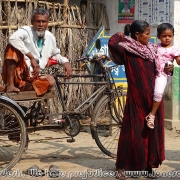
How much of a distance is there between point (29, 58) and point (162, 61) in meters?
1.39

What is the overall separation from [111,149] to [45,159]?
0.93 metres

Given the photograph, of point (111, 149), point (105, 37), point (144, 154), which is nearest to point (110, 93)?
point (111, 149)

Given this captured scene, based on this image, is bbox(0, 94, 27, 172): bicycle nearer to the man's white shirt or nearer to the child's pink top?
the man's white shirt

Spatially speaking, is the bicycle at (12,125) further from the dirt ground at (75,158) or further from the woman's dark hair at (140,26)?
the woman's dark hair at (140,26)

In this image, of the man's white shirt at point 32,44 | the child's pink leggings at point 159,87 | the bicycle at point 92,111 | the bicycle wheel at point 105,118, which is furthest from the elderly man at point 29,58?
the child's pink leggings at point 159,87

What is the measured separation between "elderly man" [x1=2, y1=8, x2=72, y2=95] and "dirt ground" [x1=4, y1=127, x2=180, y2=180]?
0.69 m

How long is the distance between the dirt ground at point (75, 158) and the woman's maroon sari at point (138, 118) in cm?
41

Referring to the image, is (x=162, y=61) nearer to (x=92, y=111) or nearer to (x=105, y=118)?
(x=92, y=111)

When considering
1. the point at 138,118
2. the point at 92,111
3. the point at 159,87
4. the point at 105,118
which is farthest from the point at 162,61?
the point at 105,118

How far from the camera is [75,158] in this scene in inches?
220

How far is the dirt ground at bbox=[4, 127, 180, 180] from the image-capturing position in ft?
16.3

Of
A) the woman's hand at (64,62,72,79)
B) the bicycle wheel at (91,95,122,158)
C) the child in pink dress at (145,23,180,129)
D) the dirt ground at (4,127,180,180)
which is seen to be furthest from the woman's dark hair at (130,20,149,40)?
the dirt ground at (4,127,180,180)

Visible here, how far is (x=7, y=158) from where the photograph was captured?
537 centimetres

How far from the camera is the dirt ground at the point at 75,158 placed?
497 cm
